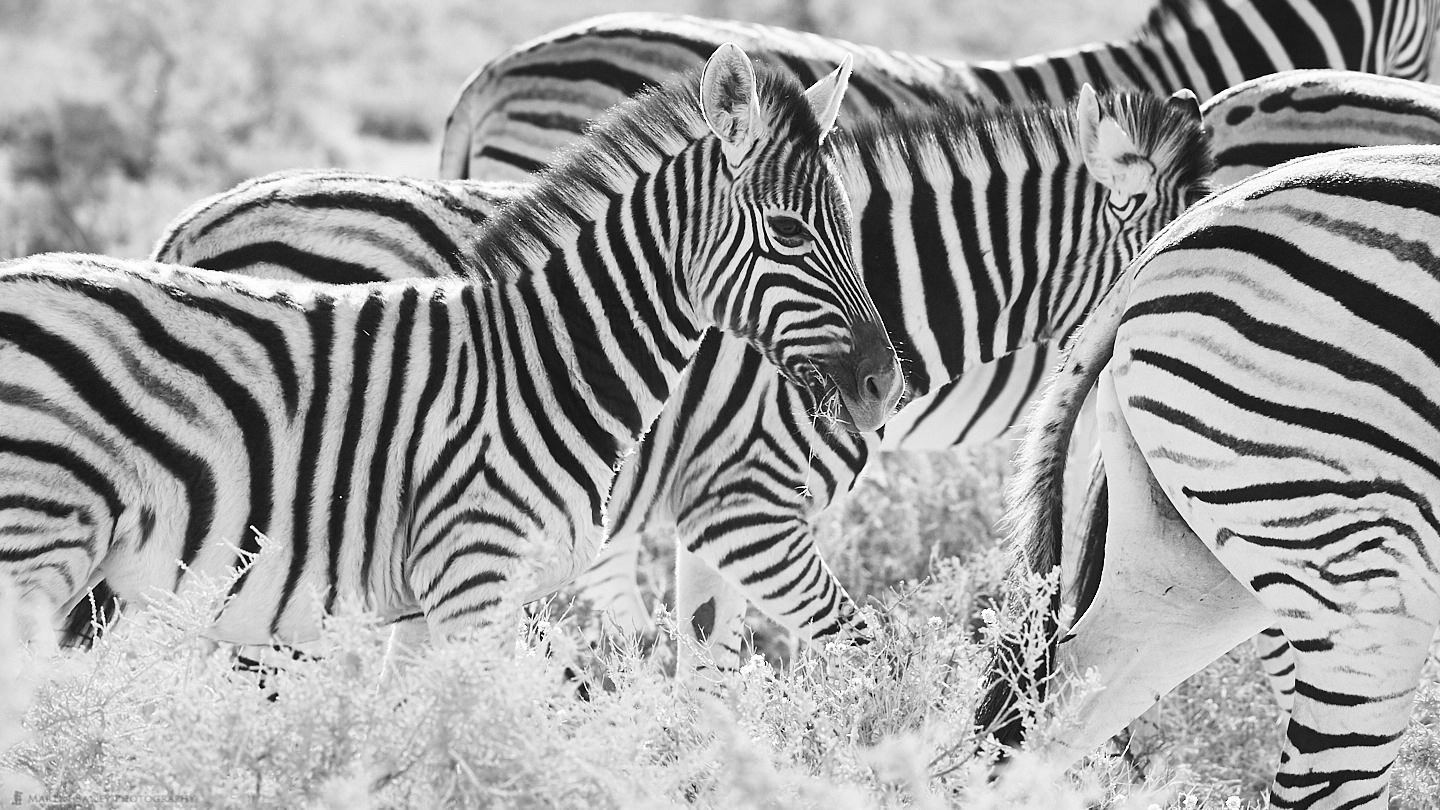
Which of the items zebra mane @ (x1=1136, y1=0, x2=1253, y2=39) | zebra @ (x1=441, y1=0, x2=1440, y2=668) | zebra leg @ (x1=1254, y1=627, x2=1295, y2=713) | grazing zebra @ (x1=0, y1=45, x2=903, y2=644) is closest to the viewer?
grazing zebra @ (x1=0, y1=45, x2=903, y2=644)

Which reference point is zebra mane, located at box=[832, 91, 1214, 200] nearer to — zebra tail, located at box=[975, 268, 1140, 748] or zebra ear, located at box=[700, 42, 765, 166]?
zebra ear, located at box=[700, 42, 765, 166]

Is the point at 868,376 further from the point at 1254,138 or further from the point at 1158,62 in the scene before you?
the point at 1158,62

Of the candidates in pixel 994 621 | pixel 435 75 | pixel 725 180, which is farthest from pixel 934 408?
pixel 435 75

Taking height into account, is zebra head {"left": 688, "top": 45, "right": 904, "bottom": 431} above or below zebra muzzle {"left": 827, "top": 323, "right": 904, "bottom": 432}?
above

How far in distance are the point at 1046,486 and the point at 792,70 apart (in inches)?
151

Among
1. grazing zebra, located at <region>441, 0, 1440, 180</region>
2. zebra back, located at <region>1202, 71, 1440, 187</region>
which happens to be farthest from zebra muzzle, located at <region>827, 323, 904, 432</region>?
grazing zebra, located at <region>441, 0, 1440, 180</region>

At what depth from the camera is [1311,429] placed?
3951 millimetres

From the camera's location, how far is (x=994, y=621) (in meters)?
3.96

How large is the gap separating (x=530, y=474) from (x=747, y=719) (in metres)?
0.95

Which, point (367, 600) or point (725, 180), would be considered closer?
point (367, 600)

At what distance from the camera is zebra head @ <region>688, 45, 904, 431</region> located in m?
4.52

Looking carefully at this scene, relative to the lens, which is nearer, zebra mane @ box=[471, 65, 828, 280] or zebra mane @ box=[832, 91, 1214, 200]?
zebra mane @ box=[471, 65, 828, 280]

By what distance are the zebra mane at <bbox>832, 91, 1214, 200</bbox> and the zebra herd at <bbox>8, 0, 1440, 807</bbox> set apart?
0.01 metres

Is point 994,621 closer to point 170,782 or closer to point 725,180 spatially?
point 725,180
